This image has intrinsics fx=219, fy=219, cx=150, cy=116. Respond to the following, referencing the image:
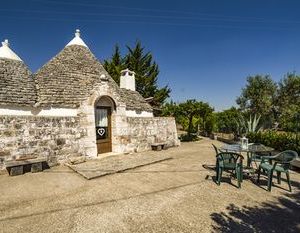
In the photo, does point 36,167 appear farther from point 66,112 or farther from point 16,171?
point 66,112

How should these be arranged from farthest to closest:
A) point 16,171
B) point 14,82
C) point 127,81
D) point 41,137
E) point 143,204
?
point 127,81
point 14,82
point 41,137
point 16,171
point 143,204

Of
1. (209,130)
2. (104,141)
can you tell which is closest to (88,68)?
(104,141)

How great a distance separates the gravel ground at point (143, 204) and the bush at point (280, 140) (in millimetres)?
3136

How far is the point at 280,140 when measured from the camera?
38.6 ft

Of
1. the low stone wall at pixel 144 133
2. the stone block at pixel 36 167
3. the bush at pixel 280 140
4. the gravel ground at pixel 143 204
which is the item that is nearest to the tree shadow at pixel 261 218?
the gravel ground at pixel 143 204

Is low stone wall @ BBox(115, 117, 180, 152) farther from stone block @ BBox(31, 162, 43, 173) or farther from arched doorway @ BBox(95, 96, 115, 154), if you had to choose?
stone block @ BBox(31, 162, 43, 173)

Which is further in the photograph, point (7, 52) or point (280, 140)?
point (280, 140)

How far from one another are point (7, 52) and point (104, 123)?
19.3ft

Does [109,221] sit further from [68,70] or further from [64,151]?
[68,70]

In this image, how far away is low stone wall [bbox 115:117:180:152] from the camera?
1206cm

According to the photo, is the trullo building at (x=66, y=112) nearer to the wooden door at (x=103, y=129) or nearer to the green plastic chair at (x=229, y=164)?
the wooden door at (x=103, y=129)

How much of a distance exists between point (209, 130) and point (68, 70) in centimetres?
1775

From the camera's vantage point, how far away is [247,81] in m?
29.6

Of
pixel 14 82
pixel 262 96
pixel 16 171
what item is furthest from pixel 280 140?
pixel 262 96
